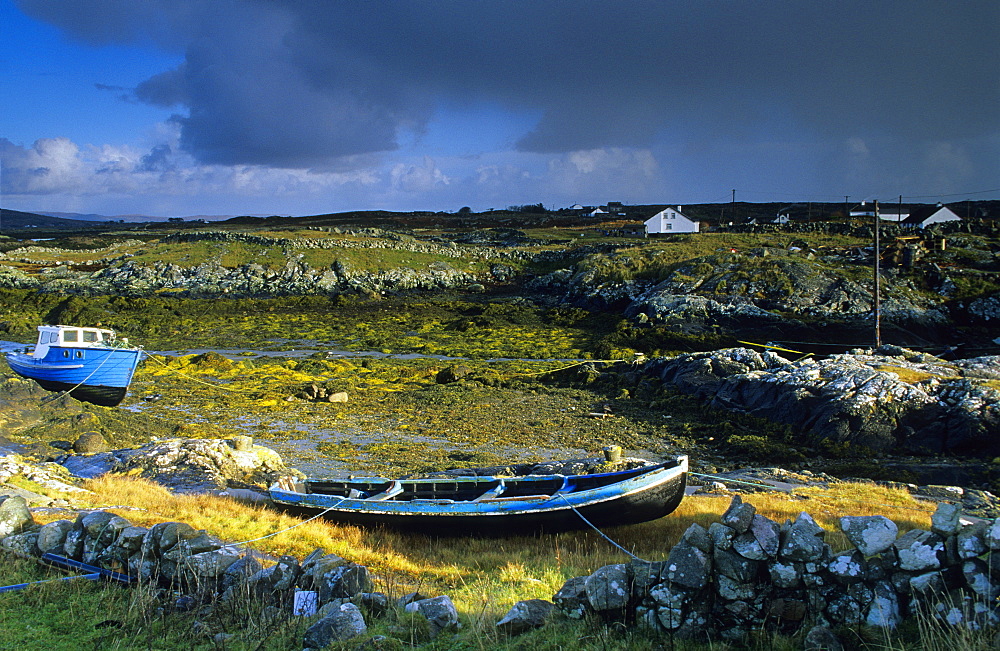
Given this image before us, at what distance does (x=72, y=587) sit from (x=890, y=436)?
18059mm

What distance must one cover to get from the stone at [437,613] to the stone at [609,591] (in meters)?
1.30

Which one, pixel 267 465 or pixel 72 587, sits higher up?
pixel 72 587

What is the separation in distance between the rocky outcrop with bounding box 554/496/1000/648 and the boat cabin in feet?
72.4

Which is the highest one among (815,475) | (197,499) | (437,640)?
(437,640)

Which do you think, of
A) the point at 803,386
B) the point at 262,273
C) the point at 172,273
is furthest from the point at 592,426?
the point at 172,273

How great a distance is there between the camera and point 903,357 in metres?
22.8

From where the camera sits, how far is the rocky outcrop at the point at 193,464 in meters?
14.6

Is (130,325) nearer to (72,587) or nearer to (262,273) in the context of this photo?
(262,273)

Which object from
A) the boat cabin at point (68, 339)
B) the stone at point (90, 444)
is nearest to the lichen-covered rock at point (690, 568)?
the stone at point (90, 444)

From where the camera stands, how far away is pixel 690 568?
6.11 meters

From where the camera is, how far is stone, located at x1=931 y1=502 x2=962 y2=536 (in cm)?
559

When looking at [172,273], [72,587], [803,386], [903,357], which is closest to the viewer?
[72,587]

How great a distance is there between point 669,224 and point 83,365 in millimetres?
74690

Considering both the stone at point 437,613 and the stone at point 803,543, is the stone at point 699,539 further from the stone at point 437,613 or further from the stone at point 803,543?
the stone at point 437,613
